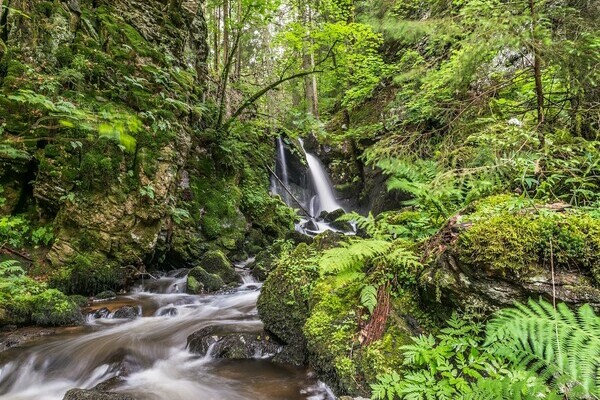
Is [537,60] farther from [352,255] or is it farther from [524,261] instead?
[352,255]

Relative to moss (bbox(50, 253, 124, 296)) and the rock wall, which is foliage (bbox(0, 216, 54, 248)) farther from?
moss (bbox(50, 253, 124, 296))

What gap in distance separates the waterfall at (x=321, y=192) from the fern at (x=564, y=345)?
1322 cm

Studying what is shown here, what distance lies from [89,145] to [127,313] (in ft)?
12.7

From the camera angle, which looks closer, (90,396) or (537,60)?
(90,396)

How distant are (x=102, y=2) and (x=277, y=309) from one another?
989 centimetres

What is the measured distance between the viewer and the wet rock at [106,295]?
22.6 feet

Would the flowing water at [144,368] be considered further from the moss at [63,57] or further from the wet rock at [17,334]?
the moss at [63,57]

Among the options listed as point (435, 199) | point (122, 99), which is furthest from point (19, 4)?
point (435, 199)

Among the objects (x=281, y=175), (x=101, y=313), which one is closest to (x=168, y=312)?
(x=101, y=313)

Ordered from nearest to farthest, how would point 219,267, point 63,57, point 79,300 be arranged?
1. point 79,300
2. point 63,57
3. point 219,267

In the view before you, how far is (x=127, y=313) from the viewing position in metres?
6.09

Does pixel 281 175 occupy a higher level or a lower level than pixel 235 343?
higher

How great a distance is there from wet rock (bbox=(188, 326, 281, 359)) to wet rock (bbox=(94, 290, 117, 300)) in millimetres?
2962

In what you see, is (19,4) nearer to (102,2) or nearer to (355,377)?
(102,2)
